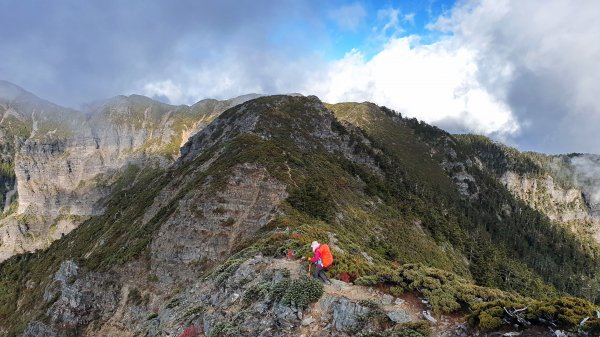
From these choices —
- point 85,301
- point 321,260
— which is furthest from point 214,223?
point 321,260

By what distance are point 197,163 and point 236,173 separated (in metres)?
30.9

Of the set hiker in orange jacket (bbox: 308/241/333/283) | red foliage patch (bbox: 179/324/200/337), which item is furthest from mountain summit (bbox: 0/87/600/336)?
hiker in orange jacket (bbox: 308/241/333/283)

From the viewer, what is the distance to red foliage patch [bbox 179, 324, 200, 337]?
29642 millimetres

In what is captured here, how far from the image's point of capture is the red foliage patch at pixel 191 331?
29642mm

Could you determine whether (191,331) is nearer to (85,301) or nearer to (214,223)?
(214,223)

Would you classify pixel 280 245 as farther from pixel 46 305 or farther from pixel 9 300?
pixel 9 300

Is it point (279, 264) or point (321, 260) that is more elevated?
point (321, 260)

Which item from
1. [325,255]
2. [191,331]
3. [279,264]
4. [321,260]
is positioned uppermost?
[325,255]

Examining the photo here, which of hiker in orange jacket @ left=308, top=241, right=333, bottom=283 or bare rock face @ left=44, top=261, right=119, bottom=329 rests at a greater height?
hiker in orange jacket @ left=308, top=241, right=333, bottom=283

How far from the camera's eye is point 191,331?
98.8 ft

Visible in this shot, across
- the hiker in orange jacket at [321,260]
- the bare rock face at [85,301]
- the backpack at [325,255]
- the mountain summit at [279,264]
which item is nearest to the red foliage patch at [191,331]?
the mountain summit at [279,264]

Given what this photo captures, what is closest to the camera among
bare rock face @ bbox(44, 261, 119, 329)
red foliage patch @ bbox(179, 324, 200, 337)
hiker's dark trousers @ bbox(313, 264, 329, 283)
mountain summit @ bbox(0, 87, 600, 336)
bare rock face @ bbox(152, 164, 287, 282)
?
mountain summit @ bbox(0, 87, 600, 336)

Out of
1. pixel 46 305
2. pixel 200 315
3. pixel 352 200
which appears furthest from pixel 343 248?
pixel 46 305

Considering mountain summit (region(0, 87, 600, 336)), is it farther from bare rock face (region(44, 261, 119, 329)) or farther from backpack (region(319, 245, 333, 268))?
backpack (region(319, 245, 333, 268))
